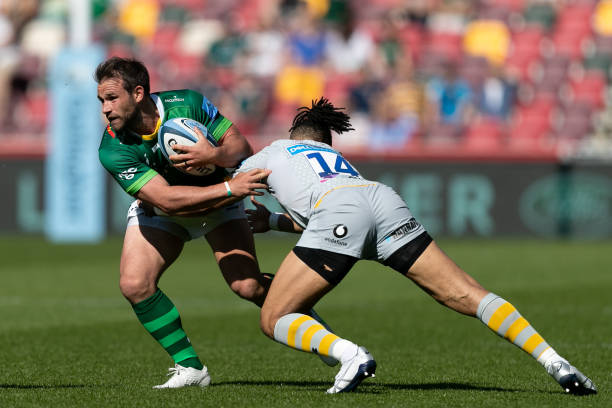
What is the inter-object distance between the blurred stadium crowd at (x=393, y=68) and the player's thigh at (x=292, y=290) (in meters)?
15.3

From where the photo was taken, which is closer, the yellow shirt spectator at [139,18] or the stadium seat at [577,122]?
the stadium seat at [577,122]

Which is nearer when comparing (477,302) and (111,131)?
(477,302)

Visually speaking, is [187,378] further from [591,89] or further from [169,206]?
[591,89]

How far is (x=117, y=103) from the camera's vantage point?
7.06 metres

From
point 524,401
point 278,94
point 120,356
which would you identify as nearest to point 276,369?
point 120,356

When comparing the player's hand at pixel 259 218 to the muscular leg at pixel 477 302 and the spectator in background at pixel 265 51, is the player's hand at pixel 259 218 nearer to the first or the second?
the muscular leg at pixel 477 302

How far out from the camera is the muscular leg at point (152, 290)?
7289 mm

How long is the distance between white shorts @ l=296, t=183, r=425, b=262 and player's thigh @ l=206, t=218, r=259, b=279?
3.32 ft

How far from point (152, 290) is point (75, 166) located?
598 inches

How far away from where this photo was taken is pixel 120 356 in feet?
29.5

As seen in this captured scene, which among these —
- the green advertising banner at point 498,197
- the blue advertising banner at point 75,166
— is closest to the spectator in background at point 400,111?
the green advertising banner at point 498,197

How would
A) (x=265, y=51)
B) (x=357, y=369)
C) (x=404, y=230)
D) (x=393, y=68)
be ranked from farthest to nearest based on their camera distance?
(x=265, y=51), (x=393, y=68), (x=404, y=230), (x=357, y=369)

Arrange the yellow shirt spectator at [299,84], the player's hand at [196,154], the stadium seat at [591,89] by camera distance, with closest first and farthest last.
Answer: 1. the player's hand at [196,154]
2. the stadium seat at [591,89]
3. the yellow shirt spectator at [299,84]

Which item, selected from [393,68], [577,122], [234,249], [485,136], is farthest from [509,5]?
[234,249]
